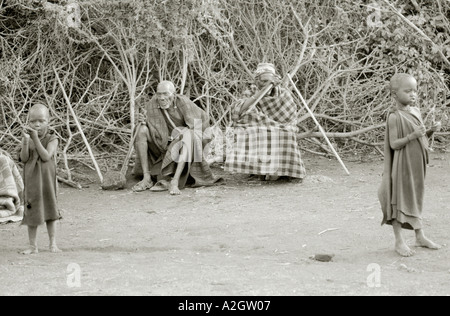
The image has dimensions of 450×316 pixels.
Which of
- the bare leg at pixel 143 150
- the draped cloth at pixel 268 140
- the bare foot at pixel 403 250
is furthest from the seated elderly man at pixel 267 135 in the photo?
the bare foot at pixel 403 250

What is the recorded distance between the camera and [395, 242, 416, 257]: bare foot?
5008 mm

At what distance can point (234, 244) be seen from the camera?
5.53 meters

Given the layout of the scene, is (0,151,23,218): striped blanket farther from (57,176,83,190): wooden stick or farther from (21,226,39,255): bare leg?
(21,226,39,255): bare leg

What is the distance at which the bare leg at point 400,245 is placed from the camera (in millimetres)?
5016

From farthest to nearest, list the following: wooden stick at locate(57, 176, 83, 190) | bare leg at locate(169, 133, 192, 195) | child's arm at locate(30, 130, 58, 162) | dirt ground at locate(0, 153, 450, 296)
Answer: wooden stick at locate(57, 176, 83, 190) → bare leg at locate(169, 133, 192, 195) → child's arm at locate(30, 130, 58, 162) → dirt ground at locate(0, 153, 450, 296)

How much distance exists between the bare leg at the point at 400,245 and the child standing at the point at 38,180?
2.20m

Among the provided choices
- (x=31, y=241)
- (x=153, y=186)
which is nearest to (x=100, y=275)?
(x=31, y=241)

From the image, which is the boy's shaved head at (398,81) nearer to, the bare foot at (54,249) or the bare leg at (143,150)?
the bare foot at (54,249)

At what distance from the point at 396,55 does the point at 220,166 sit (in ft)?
7.75

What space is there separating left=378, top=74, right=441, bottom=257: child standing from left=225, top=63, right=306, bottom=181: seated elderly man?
3011 mm

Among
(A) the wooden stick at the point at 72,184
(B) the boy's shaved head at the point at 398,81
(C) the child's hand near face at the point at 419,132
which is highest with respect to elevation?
Answer: (B) the boy's shaved head at the point at 398,81

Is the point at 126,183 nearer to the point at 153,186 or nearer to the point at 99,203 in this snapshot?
the point at 153,186

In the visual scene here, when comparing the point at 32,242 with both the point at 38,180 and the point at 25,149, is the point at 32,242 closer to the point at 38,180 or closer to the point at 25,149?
the point at 38,180

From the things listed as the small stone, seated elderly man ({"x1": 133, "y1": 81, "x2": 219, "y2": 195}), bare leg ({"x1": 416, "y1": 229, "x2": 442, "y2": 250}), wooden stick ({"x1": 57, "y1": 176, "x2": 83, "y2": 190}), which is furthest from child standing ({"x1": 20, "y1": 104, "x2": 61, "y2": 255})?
wooden stick ({"x1": 57, "y1": 176, "x2": 83, "y2": 190})
